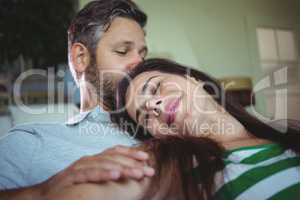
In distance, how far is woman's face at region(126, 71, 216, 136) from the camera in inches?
Result: 22.2

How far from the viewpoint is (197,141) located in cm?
51

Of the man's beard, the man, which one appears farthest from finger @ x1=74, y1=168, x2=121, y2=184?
the man's beard

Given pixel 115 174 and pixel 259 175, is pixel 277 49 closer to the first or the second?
pixel 259 175

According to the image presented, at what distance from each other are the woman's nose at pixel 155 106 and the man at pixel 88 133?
0.22 feet

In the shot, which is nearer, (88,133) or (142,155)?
(142,155)

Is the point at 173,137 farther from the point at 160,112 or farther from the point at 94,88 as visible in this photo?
the point at 94,88

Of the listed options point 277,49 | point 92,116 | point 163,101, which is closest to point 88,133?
point 92,116

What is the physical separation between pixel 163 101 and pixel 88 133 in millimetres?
149

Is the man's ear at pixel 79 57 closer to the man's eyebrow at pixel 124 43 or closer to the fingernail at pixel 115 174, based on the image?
the man's eyebrow at pixel 124 43

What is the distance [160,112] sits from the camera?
574 mm

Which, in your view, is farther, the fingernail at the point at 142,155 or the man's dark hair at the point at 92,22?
the man's dark hair at the point at 92,22

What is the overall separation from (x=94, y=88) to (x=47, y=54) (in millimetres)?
116

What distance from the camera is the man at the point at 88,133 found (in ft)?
1.37

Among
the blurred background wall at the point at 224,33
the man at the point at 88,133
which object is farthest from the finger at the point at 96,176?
the blurred background wall at the point at 224,33
